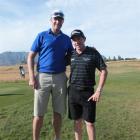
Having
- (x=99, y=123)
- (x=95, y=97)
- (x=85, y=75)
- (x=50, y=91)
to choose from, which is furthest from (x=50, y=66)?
(x=99, y=123)

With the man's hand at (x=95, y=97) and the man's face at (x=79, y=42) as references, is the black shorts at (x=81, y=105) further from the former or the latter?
the man's face at (x=79, y=42)

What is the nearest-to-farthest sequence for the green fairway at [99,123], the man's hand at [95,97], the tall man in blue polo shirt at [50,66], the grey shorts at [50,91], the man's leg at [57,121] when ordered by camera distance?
the man's hand at [95,97]
the tall man in blue polo shirt at [50,66]
the grey shorts at [50,91]
the man's leg at [57,121]
the green fairway at [99,123]

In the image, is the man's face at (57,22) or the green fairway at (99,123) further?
the green fairway at (99,123)

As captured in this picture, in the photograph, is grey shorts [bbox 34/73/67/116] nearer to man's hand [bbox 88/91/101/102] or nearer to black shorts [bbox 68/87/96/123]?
black shorts [bbox 68/87/96/123]

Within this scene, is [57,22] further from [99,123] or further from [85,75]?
[99,123]

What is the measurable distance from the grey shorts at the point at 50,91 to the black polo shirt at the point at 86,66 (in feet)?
1.25

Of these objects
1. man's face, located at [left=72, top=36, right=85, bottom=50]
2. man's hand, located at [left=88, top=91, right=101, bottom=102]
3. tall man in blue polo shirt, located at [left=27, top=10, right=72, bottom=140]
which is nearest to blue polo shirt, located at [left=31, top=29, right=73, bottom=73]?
tall man in blue polo shirt, located at [left=27, top=10, right=72, bottom=140]

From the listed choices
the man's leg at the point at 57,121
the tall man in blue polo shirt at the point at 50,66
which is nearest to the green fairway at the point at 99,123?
the man's leg at the point at 57,121

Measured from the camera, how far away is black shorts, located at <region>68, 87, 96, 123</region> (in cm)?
805

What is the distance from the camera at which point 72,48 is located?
8.28 m

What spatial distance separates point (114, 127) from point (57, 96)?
3.06m

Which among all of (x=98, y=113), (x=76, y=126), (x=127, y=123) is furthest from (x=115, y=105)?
(x=76, y=126)

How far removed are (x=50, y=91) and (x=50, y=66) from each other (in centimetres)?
48

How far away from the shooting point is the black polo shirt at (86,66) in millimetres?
7992
